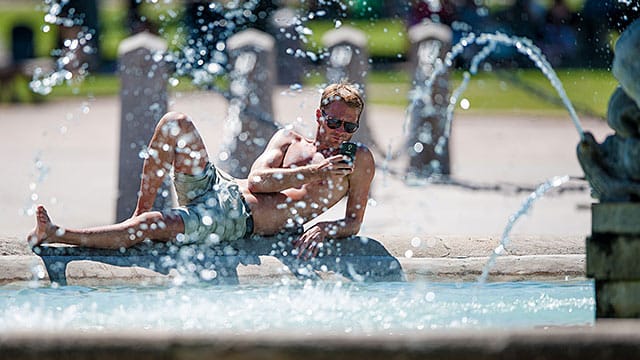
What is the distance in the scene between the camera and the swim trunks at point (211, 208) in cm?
599

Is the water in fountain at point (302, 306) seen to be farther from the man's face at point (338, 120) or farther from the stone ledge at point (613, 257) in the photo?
the stone ledge at point (613, 257)

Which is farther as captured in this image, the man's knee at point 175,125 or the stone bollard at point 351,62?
the stone bollard at point 351,62

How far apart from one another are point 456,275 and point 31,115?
10.9 m

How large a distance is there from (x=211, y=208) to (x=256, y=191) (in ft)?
0.78

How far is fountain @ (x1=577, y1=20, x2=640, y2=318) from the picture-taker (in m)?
4.26

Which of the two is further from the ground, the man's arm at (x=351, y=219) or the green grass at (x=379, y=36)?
the green grass at (x=379, y=36)

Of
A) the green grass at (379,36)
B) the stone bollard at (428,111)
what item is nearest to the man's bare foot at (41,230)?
the stone bollard at (428,111)

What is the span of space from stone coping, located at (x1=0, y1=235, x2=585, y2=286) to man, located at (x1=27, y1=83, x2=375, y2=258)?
0.06 metres

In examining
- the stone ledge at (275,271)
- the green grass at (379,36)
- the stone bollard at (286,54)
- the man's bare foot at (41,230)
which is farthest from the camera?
the green grass at (379,36)

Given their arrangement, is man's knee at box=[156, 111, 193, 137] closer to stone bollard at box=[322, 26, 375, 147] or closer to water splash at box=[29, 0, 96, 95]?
stone bollard at box=[322, 26, 375, 147]

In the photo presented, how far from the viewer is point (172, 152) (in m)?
6.16

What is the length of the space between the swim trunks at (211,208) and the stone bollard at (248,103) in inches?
104

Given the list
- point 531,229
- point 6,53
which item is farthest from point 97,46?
point 531,229

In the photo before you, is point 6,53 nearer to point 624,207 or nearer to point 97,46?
point 97,46
